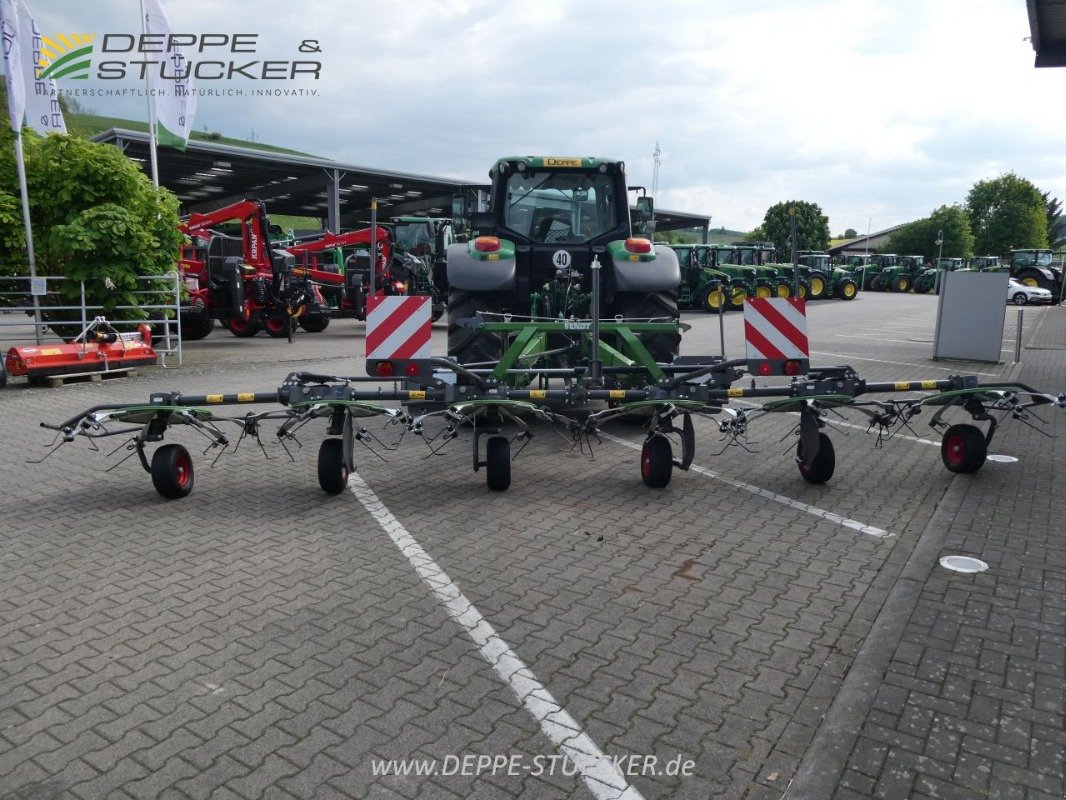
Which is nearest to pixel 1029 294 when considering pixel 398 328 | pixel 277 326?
pixel 277 326

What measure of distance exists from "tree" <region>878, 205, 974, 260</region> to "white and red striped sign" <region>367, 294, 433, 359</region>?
6244cm

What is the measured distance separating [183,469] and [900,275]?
43.6 meters

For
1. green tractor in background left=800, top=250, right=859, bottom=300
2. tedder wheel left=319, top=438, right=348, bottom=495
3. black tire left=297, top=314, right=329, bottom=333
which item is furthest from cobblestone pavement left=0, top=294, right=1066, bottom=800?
green tractor in background left=800, top=250, right=859, bottom=300

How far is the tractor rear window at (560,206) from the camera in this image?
9.18 metres

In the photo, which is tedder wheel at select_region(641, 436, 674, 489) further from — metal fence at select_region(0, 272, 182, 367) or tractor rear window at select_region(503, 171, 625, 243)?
metal fence at select_region(0, 272, 182, 367)

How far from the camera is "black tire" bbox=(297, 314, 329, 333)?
59.6 ft

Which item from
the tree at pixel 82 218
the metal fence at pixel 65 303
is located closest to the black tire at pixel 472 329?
the metal fence at pixel 65 303

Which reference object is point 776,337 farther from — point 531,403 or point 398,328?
point 398,328

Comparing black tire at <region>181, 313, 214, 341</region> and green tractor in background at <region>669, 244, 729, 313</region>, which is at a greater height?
green tractor in background at <region>669, 244, 729, 313</region>

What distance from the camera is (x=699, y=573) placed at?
455cm

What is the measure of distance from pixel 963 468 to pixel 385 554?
4.52 m

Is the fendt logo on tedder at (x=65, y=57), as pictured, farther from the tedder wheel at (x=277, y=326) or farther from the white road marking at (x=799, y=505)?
the white road marking at (x=799, y=505)

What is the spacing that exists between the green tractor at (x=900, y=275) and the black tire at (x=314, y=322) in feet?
113

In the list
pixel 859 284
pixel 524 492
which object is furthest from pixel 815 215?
pixel 524 492
